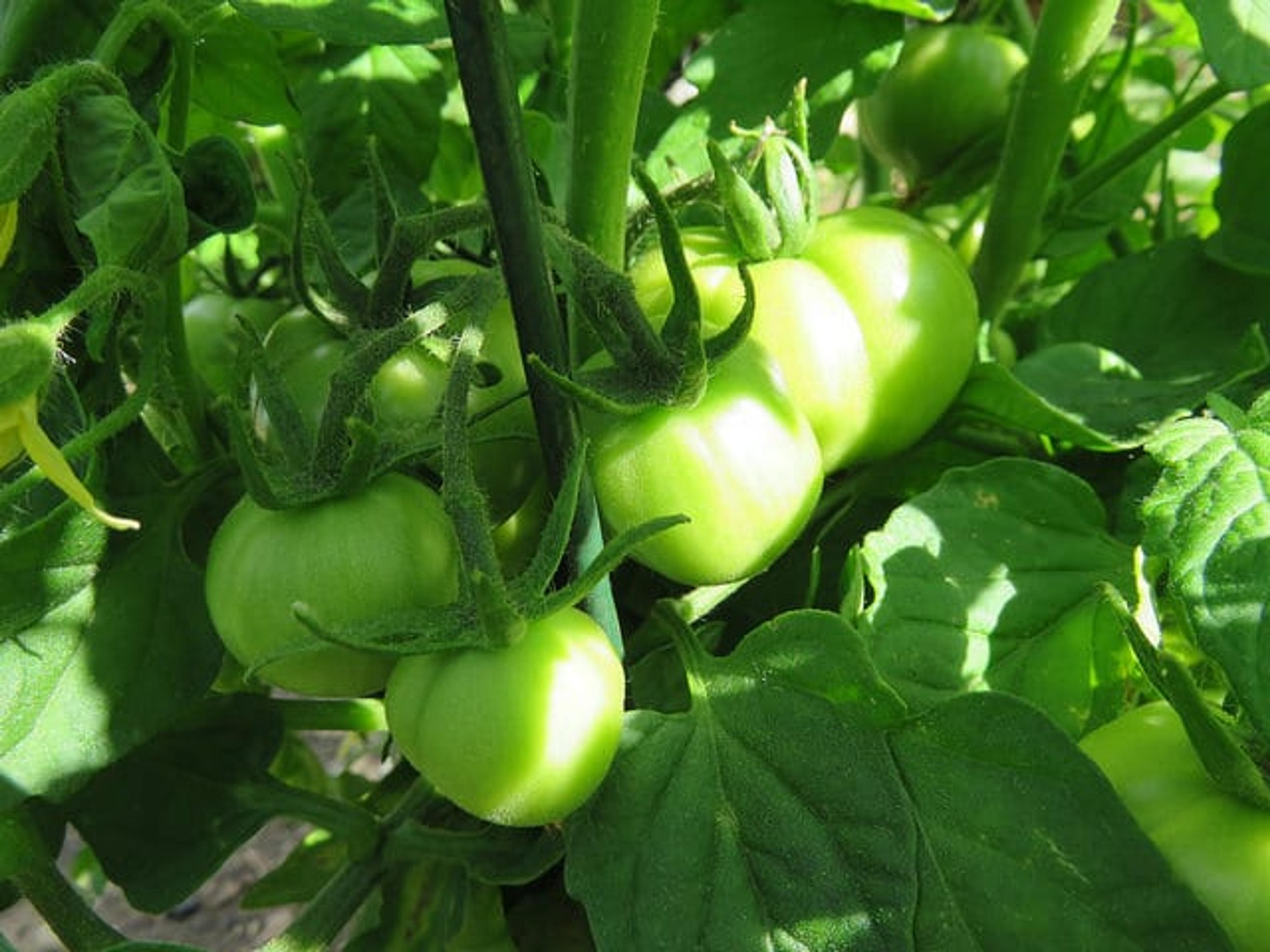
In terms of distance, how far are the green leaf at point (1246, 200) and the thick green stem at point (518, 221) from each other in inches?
15.8

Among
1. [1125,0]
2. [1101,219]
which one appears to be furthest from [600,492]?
[1125,0]

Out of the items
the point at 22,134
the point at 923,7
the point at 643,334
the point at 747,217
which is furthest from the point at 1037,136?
the point at 22,134

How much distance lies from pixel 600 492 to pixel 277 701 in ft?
0.85

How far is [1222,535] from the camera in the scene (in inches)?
16.3

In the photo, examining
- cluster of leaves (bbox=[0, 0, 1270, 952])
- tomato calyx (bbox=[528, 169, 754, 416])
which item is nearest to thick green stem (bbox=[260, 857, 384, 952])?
cluster of leaves (bbox=[0, 0, 1270, 952])

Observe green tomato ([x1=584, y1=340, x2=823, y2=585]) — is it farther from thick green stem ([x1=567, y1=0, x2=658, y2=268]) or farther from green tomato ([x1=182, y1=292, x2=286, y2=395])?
green tomato ([x1=182, y1=292, x2=286, y2=395])

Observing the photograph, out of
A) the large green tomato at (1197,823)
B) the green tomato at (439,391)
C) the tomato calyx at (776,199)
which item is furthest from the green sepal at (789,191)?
the large green tomato at (1197,823)

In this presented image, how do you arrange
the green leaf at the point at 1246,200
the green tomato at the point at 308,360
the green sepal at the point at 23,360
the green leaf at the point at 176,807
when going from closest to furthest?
the green sepal at the point at 23,360 < the green tomato at the point at 308,360 < the green leaf at the point at 176,807 < the green leaf at the point at 1246,200

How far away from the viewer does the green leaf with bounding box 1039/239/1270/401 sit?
2.22 feet

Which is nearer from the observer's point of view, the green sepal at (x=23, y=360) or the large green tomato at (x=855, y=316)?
the green sepal at (x=23, y=360)

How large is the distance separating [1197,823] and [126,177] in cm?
37

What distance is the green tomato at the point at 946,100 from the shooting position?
27.2 inches

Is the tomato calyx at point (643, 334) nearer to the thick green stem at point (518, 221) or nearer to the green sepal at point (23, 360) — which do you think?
the thick green stem at point (518, 221)

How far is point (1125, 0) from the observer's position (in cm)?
79
